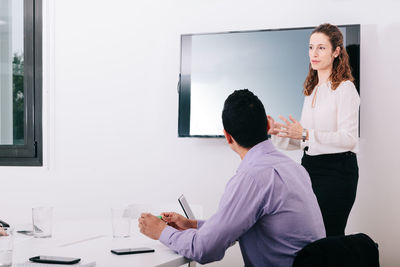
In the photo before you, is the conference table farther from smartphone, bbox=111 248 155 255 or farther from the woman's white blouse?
the woman's white blouse

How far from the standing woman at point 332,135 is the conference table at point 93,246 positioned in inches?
41.4

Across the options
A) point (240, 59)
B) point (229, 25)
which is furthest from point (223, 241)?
point (229, 25)

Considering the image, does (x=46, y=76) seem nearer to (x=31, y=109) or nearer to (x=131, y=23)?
(x=31, y=109)

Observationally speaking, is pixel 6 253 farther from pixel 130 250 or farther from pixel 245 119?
pixel 245 119

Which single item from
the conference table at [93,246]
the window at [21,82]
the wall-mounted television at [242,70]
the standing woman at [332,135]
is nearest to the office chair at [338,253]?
the conference table at [93,246]

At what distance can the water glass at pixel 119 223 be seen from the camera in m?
1.90

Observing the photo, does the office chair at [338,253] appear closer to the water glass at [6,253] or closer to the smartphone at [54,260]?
the smartphone at [54,260]

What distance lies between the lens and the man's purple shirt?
61.2 inches

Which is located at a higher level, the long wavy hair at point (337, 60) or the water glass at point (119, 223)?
the long wavy hair at point (337, 60)

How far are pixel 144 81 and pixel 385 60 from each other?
1.71m

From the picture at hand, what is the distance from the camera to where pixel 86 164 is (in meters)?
3.87

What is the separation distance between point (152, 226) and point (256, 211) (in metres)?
0.39

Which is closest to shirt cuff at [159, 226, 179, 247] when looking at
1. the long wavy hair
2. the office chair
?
the office chair

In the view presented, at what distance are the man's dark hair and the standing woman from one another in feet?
2.96
